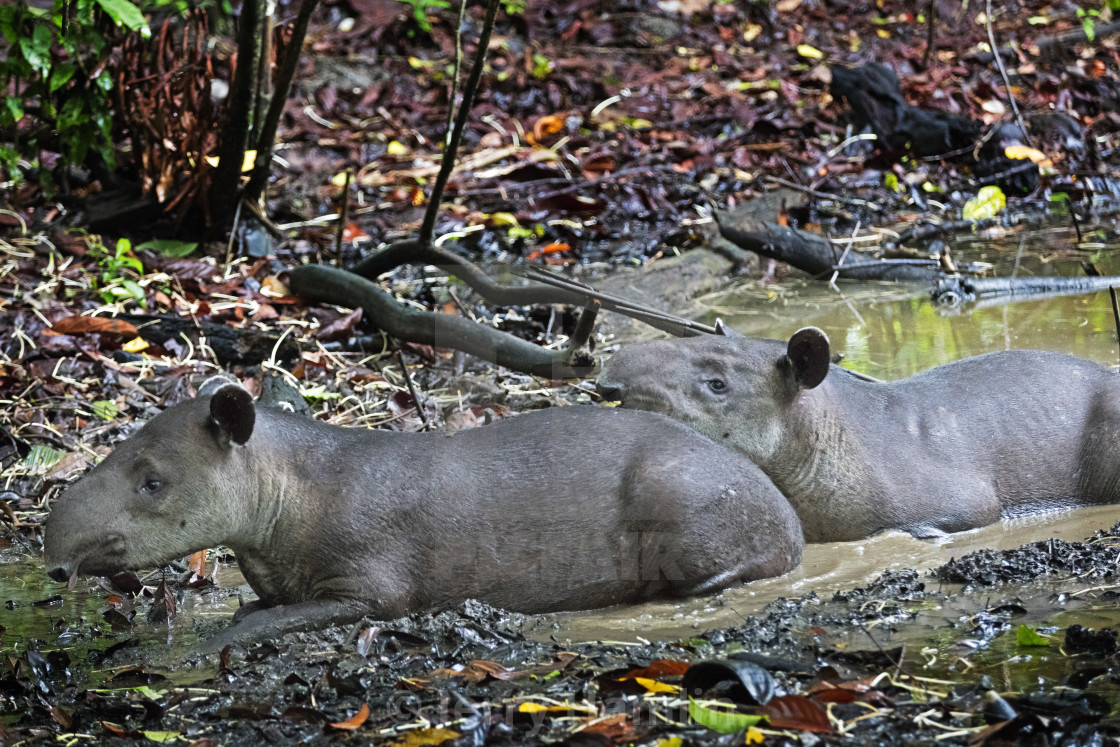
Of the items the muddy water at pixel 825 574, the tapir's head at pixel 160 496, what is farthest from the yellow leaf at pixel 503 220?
the tapir's head at pixel 160 496

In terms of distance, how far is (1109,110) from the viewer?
15.3m

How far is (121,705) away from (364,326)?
16.3 ft

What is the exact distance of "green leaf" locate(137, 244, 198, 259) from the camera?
9961 mm

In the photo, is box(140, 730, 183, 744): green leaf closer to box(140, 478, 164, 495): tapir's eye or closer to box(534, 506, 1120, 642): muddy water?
box(140, 478, 164, 495): tapir's eye

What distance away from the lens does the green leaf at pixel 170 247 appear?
9961 millimetres

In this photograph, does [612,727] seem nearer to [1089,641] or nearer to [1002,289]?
[1089,641]

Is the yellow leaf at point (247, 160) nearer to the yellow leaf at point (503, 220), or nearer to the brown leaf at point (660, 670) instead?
the yellow leaf at point (503, 220)

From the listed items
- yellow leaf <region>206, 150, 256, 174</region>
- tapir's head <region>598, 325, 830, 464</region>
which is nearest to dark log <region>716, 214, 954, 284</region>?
yellow leaf <region>206, 150, 256, 174</region>

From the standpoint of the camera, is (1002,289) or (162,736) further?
(1002,289)

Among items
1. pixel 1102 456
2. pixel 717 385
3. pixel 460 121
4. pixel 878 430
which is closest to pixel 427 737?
pixel 717 385

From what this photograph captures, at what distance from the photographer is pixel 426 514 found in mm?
5473

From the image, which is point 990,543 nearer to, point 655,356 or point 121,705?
point 655,356

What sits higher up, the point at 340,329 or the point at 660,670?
the point at 340,329

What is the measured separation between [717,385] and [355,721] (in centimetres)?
298
